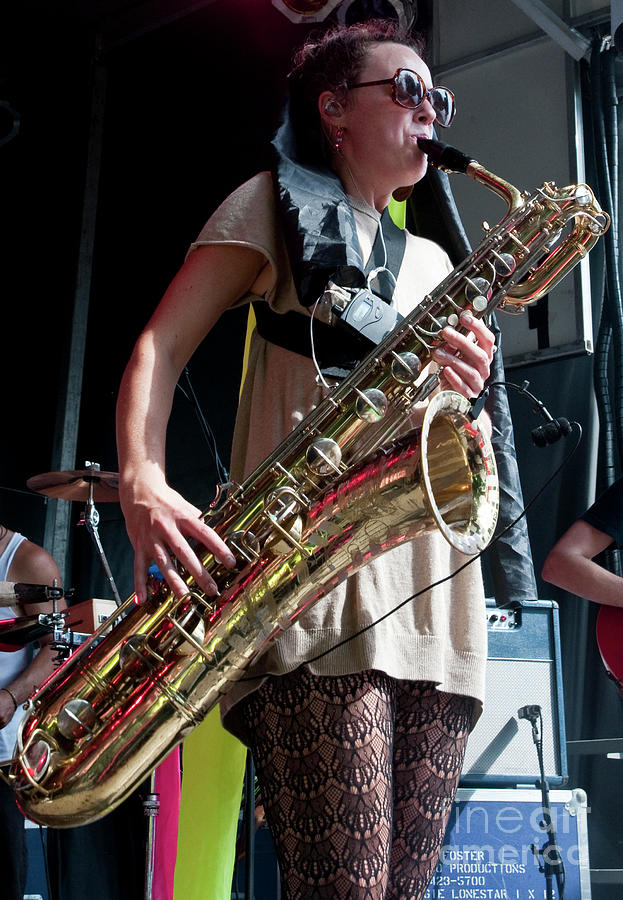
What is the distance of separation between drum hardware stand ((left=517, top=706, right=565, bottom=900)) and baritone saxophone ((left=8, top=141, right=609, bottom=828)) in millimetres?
2266

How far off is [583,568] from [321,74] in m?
3.06

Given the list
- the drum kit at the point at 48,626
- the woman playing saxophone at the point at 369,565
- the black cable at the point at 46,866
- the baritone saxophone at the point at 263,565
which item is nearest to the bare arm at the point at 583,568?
the drum kit at the point at 48,626

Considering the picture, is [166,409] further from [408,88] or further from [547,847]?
[547,847]

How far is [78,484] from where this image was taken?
16.8 ft

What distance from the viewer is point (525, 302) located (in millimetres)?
2152

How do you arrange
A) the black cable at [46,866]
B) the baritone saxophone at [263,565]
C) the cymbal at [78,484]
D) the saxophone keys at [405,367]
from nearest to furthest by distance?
1. the baritone saxophone at [263,565]
2. the saxophone keys at [405,367]
3. the black cable at [46,866]
4. the cymbal at [78,484]

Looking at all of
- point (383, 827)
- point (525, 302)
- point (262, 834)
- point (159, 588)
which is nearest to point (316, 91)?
point (525, 302)

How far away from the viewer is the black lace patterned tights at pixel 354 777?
1390 millimetres

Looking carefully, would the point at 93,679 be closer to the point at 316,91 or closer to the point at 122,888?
the point at 316,91

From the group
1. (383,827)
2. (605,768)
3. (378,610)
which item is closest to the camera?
(383,827)

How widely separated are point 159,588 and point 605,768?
13.4ft

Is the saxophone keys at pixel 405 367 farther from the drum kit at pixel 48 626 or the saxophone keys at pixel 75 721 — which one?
the drum kit at pixel 48 626

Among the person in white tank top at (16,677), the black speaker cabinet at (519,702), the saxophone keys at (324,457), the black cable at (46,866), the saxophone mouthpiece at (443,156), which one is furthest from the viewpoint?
the black cable at (46,866)

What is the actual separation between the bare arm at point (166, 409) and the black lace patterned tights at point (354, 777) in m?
0.25
